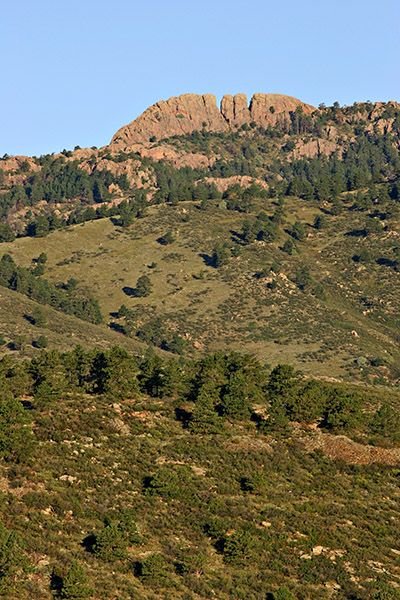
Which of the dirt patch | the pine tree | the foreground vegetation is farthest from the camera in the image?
the dirt patch

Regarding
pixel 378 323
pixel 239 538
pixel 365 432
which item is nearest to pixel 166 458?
pixel 239 538

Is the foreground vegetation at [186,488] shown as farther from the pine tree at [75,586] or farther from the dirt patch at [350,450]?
the dirt patch at [350,450]

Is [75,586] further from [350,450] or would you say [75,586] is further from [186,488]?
[350,450]

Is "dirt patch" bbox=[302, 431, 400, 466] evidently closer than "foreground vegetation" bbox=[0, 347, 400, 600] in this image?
No

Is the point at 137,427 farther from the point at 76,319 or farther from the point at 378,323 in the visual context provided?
the point at 378,323

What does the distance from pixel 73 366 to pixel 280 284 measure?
119 m

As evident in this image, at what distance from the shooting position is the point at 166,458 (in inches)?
2391

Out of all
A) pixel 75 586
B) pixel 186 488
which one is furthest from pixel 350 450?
pixel 75 586

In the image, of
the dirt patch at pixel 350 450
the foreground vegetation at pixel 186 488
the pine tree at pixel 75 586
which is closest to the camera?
the pine tree at pixel 75 586

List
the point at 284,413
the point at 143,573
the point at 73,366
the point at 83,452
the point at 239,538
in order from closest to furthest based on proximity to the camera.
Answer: the point at 143,573
the point at 239,538
the point at 83,452
the point at 284,413
the point at 73,366

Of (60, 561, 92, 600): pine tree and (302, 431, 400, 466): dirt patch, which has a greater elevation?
(302, 431, 400, 466): dirt patch

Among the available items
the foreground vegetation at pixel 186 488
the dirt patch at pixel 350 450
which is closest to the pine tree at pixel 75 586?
the foreground vegetation at pixel 186 488

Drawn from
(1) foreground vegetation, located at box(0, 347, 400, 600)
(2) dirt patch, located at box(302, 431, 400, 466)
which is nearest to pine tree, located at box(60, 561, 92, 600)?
(1) foreground vegetation, located at box(0, 347, 400, 600)

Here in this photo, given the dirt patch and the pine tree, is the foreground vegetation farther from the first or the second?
the dirt patch
